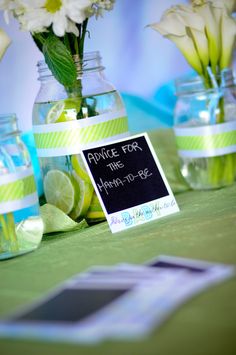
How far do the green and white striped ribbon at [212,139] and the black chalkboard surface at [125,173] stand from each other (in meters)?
0.19

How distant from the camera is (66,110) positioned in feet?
4.68

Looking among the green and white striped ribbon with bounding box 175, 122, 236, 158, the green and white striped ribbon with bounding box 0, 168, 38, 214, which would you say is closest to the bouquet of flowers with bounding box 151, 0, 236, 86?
the green and white striped ribbon with bounding box 175, 122, 236, 158

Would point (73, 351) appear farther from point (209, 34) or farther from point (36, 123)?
point (209, 34)

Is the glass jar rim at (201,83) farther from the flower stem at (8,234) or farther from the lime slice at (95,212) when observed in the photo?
the flower stem at (8,234)

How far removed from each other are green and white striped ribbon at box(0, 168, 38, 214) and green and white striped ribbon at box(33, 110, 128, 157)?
0.52 ft

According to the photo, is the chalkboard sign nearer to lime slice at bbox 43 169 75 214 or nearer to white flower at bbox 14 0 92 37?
lime slice at bbox 43 169 75 214

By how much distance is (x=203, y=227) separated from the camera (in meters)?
1.28

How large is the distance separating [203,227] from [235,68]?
92 centimetres

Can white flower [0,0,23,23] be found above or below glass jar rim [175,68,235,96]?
above

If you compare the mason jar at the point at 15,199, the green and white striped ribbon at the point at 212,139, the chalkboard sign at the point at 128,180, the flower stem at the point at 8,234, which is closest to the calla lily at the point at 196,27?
the green and white striped ribbon at the point at 212,139

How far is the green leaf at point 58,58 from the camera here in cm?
135

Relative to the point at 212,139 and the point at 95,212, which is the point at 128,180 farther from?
the point at 212,139

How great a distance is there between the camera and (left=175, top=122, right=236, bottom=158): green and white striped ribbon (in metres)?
1.61

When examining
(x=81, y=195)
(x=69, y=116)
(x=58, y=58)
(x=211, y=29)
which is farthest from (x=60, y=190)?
(x=211, y=29)
